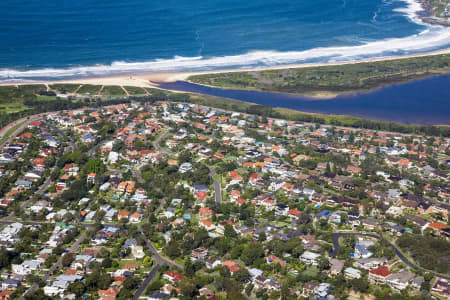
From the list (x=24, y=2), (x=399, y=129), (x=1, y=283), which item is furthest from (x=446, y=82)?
(x=24, y=2)

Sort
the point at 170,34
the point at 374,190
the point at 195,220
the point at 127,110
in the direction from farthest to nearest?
the point at 170,34, the point at 127,110, the point at 374,190, the point at 195,220

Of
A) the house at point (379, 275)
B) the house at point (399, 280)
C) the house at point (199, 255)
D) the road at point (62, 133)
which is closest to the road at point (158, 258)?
the house at point (199, 255)

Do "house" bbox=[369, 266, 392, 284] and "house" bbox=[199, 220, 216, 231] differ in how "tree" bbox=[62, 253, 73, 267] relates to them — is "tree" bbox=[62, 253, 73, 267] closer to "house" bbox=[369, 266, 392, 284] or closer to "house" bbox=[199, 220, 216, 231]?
"house" bbox=[199, 220, 216, 231]

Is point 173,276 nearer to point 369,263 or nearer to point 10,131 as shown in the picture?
point 369,263

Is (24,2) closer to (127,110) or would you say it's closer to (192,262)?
(127,110)

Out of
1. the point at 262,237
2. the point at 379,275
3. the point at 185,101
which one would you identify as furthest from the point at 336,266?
the point at 185,101

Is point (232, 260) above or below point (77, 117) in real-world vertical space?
below
